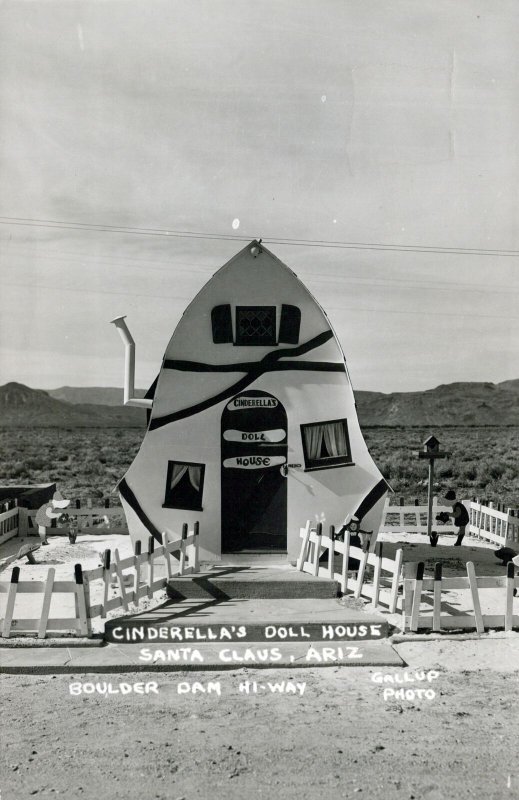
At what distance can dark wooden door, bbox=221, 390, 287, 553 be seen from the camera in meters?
11.9

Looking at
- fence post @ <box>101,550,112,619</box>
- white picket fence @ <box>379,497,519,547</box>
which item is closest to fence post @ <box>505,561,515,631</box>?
fence post @ <box>101,550,112,619</box>

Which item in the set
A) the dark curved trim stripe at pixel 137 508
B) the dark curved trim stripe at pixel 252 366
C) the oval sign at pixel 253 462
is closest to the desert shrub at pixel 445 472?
the dark curved trim stripe at pixel 252 366

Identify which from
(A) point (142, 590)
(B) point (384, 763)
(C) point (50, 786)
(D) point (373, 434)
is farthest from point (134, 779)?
(D) point (373, 434)

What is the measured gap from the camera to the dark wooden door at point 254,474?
11.9 m

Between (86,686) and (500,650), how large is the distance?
435 cm

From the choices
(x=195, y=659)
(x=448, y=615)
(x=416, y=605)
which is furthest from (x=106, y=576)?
(x=448, y=615)

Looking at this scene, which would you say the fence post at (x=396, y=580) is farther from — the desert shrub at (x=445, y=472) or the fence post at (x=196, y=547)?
the desert shrub at (x=445, y=472)

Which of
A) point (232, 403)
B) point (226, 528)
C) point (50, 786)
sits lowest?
point (50, 786)

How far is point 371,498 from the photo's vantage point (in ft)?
38.7

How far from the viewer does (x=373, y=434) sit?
6994cm

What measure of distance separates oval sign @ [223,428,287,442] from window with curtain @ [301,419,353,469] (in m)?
0.38

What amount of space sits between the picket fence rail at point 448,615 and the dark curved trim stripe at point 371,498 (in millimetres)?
2846

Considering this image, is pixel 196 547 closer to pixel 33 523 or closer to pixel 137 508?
pixel 137 508

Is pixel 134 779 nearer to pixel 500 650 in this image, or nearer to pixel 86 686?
pixel 86 686
